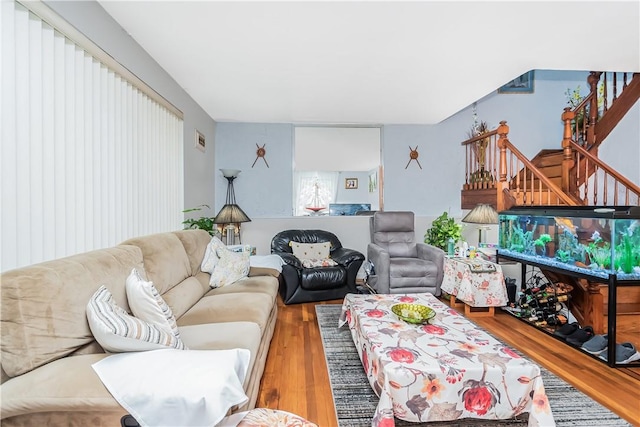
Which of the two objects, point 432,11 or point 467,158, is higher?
point 432,11

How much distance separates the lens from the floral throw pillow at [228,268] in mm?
2807

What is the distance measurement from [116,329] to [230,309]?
38.5 inches

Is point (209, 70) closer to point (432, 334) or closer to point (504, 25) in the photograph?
point (504, 25)

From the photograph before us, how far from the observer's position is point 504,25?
2.15m

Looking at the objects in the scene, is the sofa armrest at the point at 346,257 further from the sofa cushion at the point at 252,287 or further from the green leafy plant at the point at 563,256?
the green leafy plant at the point at 563,256

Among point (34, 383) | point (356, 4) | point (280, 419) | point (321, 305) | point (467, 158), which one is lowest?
point (321, 305)

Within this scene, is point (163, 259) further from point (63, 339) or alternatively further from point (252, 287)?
point (63, 339)

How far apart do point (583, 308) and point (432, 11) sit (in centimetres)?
296

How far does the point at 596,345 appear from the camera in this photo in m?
2.47

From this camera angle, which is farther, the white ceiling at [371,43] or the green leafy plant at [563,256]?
the green leafy plant at [563,256]

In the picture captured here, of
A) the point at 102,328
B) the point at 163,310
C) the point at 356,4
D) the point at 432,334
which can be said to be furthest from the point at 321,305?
the point at 356,4

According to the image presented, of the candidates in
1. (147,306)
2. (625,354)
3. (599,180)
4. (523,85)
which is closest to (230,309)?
(147,306)

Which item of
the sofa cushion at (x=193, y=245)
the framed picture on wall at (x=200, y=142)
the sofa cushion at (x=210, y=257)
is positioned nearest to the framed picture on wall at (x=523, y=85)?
the framed picture on wall at (x=200, y=142)

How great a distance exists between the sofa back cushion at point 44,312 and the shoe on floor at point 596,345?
3284 mm
